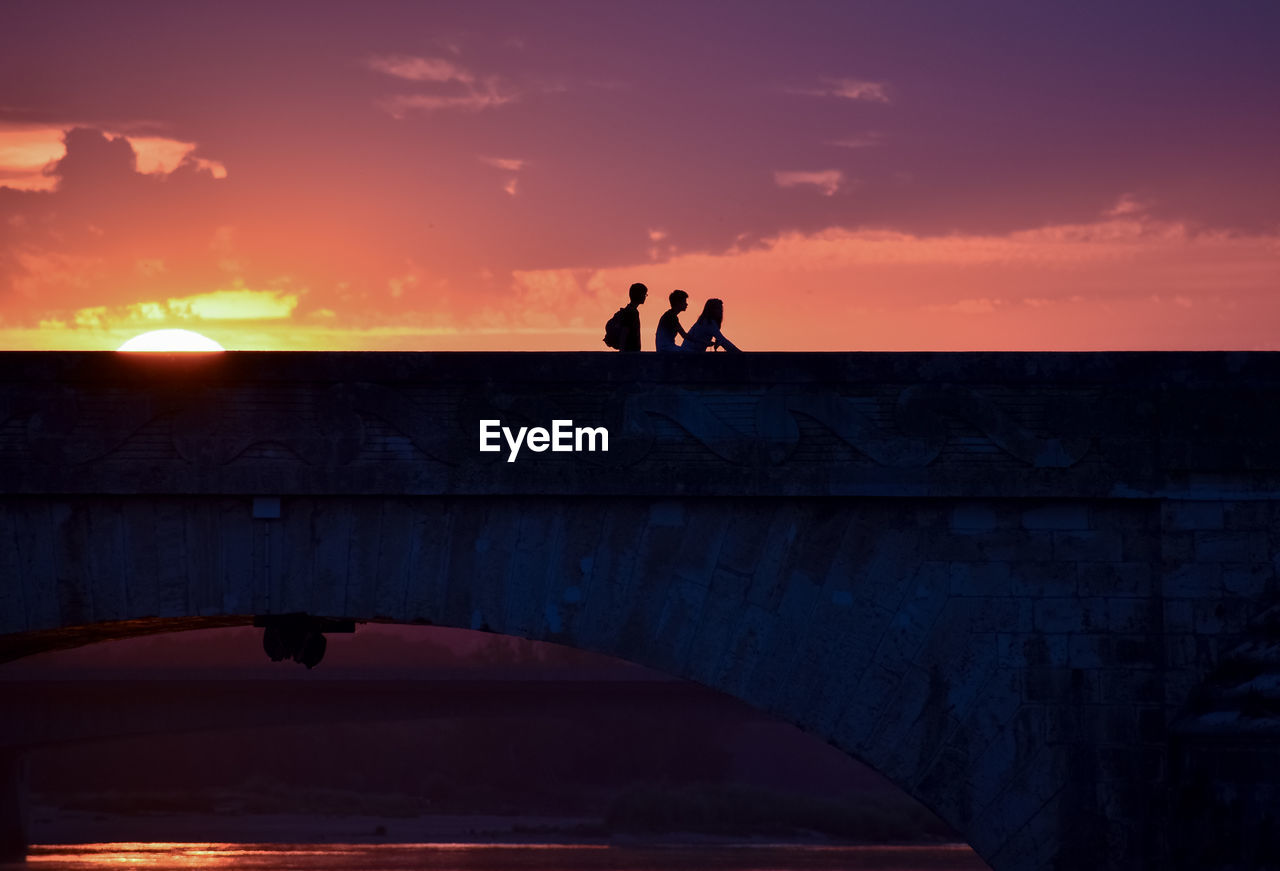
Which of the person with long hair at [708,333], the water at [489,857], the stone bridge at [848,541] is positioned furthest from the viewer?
the water at [489,857]

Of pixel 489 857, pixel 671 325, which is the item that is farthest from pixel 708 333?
pixel 489 857

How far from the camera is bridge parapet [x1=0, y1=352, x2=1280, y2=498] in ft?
35.7

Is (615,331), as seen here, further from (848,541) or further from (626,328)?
(848,541)

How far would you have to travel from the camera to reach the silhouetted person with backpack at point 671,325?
12.3m

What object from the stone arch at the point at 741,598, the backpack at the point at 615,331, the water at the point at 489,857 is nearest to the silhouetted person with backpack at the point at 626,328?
the backpack at the point at 615,331

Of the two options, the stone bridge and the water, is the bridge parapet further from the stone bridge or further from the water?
the water

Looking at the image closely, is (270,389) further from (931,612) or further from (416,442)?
(931,612)

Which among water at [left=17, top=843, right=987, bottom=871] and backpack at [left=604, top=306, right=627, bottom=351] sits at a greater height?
backpack at [left=604, top=306, right=627, bottom=351]

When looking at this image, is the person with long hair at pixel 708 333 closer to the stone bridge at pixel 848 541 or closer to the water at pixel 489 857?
the stone bridge at pixel 848 541

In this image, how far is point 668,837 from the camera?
5156 cm

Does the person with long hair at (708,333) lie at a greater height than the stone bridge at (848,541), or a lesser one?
greater

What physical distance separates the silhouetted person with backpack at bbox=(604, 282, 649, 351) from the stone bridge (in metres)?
1.53

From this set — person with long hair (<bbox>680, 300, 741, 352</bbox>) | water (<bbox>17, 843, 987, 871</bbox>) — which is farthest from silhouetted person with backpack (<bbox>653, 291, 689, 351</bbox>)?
water (<bbox>17, 843, 987, 871</bbox>)

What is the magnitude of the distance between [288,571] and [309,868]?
110 ft
